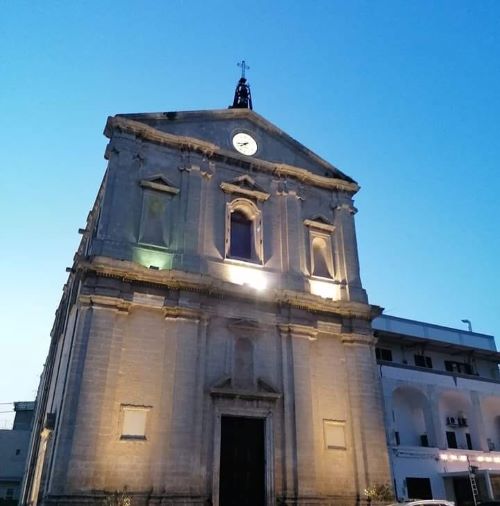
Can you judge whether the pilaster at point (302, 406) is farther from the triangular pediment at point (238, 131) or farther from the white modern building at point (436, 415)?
the triangular pediment at point (238, 131)

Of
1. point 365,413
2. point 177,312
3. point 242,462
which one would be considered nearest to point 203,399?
point 242,462

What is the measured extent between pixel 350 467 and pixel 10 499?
122 ft

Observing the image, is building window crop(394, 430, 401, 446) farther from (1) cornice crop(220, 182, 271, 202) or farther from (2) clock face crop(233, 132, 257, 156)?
(2) clock face crop(233, 132, 257, 156)

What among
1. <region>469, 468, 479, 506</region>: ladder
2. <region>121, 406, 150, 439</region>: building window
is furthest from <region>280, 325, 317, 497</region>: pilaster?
<region>469, 468, 479, 506</region>: ladder

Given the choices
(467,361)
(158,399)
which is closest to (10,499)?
(158,399)

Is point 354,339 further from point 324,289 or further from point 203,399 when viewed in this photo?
point 203,399

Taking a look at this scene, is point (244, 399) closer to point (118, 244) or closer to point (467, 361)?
point (118, 244)

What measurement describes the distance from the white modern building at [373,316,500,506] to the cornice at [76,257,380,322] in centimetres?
607

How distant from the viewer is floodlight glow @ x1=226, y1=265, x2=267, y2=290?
20.5 meters

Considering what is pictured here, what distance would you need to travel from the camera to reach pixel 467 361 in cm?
3356

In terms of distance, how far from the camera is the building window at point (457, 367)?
3250 centimetres

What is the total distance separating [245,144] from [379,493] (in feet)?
52.9

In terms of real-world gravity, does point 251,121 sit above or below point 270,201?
above

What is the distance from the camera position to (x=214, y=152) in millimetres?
22781
